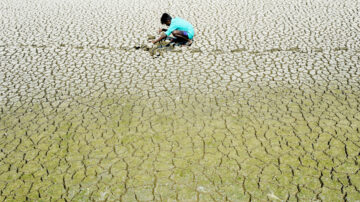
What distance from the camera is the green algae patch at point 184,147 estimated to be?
10.6 ft

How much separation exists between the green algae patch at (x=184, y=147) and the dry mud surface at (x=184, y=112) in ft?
0.05

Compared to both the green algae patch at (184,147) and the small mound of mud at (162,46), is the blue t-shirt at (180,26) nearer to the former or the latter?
the small mound of mud at (162,46)

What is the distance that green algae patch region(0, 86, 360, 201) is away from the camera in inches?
127

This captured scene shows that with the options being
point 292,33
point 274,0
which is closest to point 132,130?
point 292,33

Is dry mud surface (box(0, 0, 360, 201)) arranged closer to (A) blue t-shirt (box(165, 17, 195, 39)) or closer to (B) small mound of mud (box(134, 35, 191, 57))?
(B) small mound of mud (box(134, 35, 191, 57))

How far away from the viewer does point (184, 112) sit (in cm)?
443

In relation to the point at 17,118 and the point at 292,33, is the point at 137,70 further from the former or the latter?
the point at 292,33

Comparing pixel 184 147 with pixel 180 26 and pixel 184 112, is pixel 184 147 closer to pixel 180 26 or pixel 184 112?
pixel 184 112

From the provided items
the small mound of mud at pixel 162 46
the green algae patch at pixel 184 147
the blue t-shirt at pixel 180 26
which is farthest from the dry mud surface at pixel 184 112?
the blue t-shirt at pixel 180 26

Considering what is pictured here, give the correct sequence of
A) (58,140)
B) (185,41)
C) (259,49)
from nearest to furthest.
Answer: (58,140), (259,49), (185,41)

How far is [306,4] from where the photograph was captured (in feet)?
28.5

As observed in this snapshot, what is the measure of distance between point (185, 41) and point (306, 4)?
412 cm

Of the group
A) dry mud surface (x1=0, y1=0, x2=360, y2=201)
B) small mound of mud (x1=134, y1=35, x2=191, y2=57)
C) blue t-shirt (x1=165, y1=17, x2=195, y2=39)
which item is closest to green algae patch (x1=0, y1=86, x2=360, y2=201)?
dry mud surface (x1=0, y1=0, x2=360, y2=201)

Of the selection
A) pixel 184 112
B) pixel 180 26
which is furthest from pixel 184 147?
pixel 180 26
